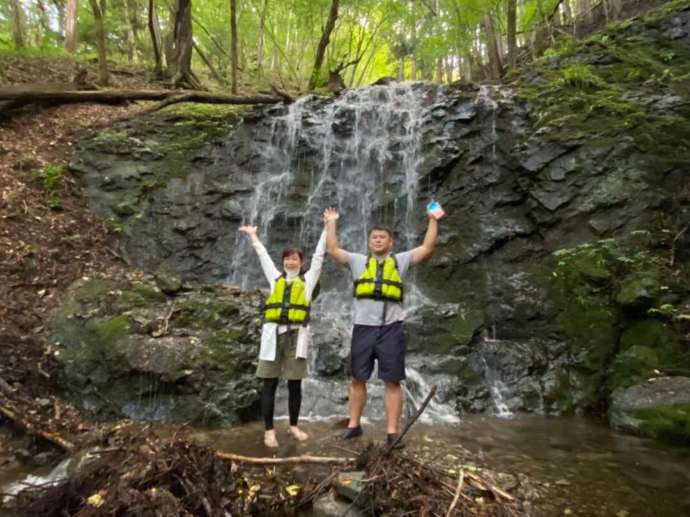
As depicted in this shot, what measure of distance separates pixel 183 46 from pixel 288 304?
11.9m

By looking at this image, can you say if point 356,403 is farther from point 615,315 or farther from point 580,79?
point 580,79

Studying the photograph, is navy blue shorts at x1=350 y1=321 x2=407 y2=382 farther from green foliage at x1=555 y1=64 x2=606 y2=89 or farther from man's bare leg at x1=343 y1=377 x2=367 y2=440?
green foliage at x1=555 y1=64 x2=606 y2=89

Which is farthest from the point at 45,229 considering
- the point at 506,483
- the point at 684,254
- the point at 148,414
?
the point at 684,254

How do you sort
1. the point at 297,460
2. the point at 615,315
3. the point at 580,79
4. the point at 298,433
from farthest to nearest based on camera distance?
the point at 580,79, the point at 615,315, the point at 298,433, the point at 297,460

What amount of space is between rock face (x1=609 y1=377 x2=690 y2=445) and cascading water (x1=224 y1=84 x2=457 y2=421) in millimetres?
3530

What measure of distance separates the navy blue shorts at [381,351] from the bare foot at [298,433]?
104cm

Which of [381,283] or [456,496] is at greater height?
[381,283]

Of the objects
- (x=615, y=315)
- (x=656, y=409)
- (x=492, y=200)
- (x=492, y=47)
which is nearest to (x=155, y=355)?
(x=656, y=409)

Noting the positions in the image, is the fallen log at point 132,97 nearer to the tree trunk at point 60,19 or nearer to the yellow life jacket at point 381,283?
the yellow life jacket at point 381,283

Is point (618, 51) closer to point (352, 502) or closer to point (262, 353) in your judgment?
point (262, 353)

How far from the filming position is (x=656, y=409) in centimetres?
554

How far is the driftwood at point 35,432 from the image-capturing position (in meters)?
4.54

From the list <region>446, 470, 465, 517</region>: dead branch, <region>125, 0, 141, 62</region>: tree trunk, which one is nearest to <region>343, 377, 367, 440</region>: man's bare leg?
<region>446, 470, 465, 517</region>: dead branch

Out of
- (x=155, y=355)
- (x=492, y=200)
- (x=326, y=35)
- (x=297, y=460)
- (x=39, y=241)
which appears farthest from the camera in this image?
(x=326, y=35)
